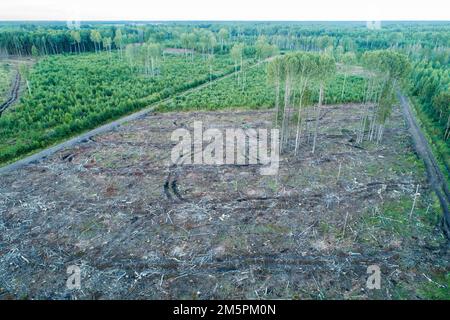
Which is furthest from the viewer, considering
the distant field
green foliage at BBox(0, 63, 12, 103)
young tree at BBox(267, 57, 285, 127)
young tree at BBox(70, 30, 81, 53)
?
young tree at BBox(70, 30, 81, 53)

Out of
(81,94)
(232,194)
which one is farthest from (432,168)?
(81,94)

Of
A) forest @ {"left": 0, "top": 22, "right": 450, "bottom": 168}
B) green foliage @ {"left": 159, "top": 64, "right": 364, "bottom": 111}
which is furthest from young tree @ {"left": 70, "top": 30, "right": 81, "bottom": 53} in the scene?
green foliage @ {"left": 159, "top": 64, "right": 364, "bottom": 111}

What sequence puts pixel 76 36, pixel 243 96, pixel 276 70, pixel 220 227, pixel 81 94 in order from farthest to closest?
pixel 76 36 → pixel 243 96 → pixel 81 94 → pixel 276 70 → pixel 220 227

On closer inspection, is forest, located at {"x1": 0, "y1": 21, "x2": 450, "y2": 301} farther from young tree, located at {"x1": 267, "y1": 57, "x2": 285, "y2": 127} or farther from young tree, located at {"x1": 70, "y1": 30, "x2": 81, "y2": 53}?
young tree, located at {"x1": 70, "y1": 30, "x2": 81, "y2": 53}

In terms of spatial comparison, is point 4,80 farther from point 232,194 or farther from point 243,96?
point 232,194

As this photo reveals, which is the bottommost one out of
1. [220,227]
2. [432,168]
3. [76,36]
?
[220,227]

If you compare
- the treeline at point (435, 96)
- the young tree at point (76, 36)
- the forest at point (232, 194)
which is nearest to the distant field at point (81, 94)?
the forest at point (232, 194)

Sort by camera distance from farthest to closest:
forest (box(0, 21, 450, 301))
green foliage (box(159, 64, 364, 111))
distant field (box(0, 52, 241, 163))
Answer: green foliage (box(159, 64, 364, 111))
distant field (box(0, 52, 241, 163))
forest (box(0, 21, 450, 301))

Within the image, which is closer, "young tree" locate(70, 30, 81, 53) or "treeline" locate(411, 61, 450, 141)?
"treeline" locate(411, 61, 450, 141)

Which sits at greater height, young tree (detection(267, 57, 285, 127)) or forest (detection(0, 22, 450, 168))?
young tree (detection(267, 57, 285, 127))
